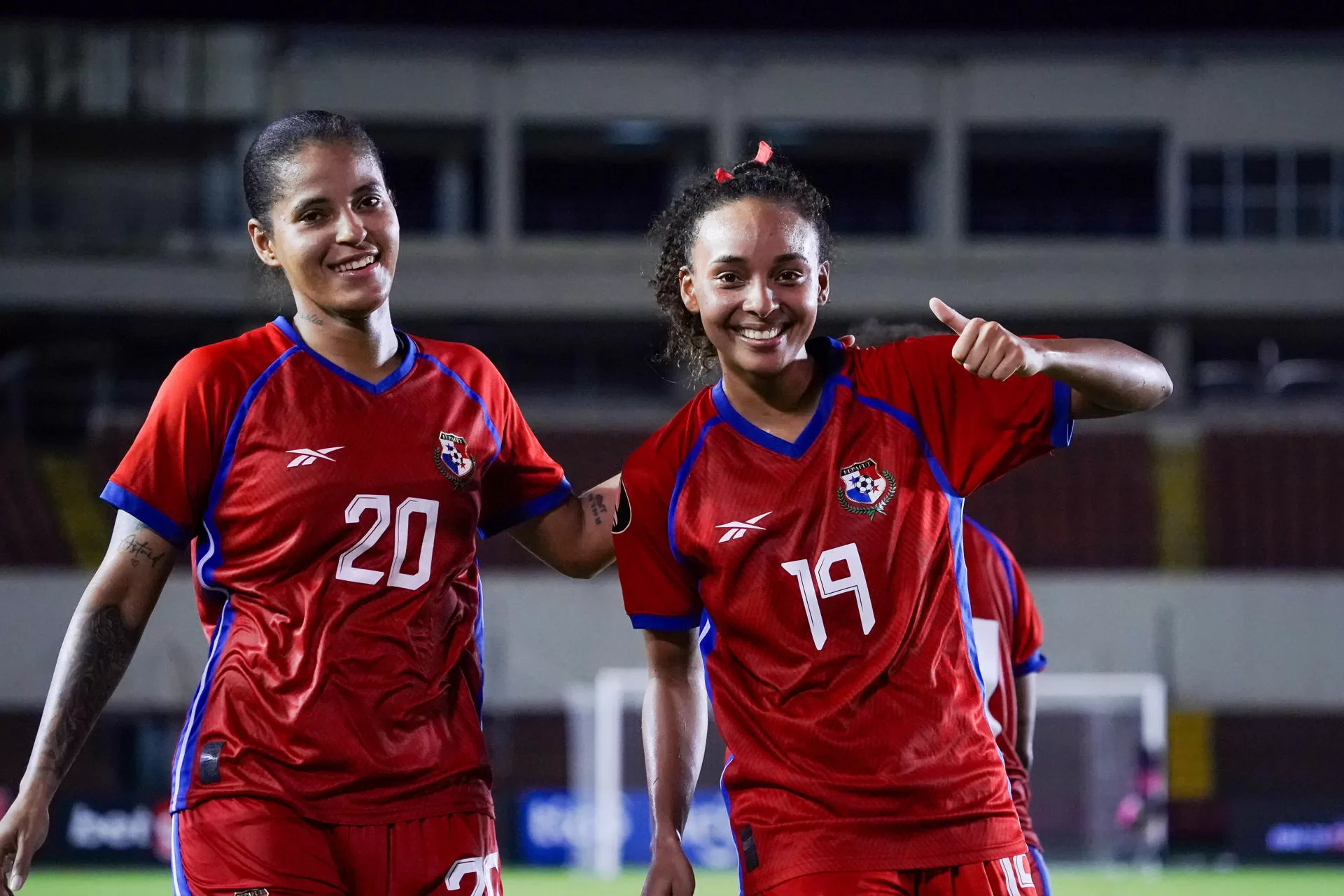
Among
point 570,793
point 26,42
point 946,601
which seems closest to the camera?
point 946,601

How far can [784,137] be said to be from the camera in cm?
2489

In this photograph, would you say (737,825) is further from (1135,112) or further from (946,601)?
(1135,112)

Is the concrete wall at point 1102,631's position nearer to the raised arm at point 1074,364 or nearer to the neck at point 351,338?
the neck at point 351,338

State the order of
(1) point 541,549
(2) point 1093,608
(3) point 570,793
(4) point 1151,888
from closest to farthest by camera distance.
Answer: (1) point 541,549
(4) point 1151,888
(3) point 570,793
(2) point 1093,608

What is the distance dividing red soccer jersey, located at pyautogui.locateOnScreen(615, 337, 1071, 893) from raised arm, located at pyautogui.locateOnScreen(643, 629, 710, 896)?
80 millimetres

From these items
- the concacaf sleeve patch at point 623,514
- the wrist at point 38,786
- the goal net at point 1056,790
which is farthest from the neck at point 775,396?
the goal net at point 1056,790

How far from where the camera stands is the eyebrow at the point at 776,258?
10.2ft

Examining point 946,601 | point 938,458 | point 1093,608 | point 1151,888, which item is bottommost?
point 1151,888

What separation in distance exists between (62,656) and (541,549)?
1.01 meters

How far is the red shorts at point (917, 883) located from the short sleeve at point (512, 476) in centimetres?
103

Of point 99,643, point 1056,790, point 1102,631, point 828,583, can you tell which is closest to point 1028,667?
point 828,583

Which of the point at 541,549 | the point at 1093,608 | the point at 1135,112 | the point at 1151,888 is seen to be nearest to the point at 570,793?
the point at 1151,888

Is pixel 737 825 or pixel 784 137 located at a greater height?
pixel 784 137

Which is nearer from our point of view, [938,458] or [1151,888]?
[938,458]
